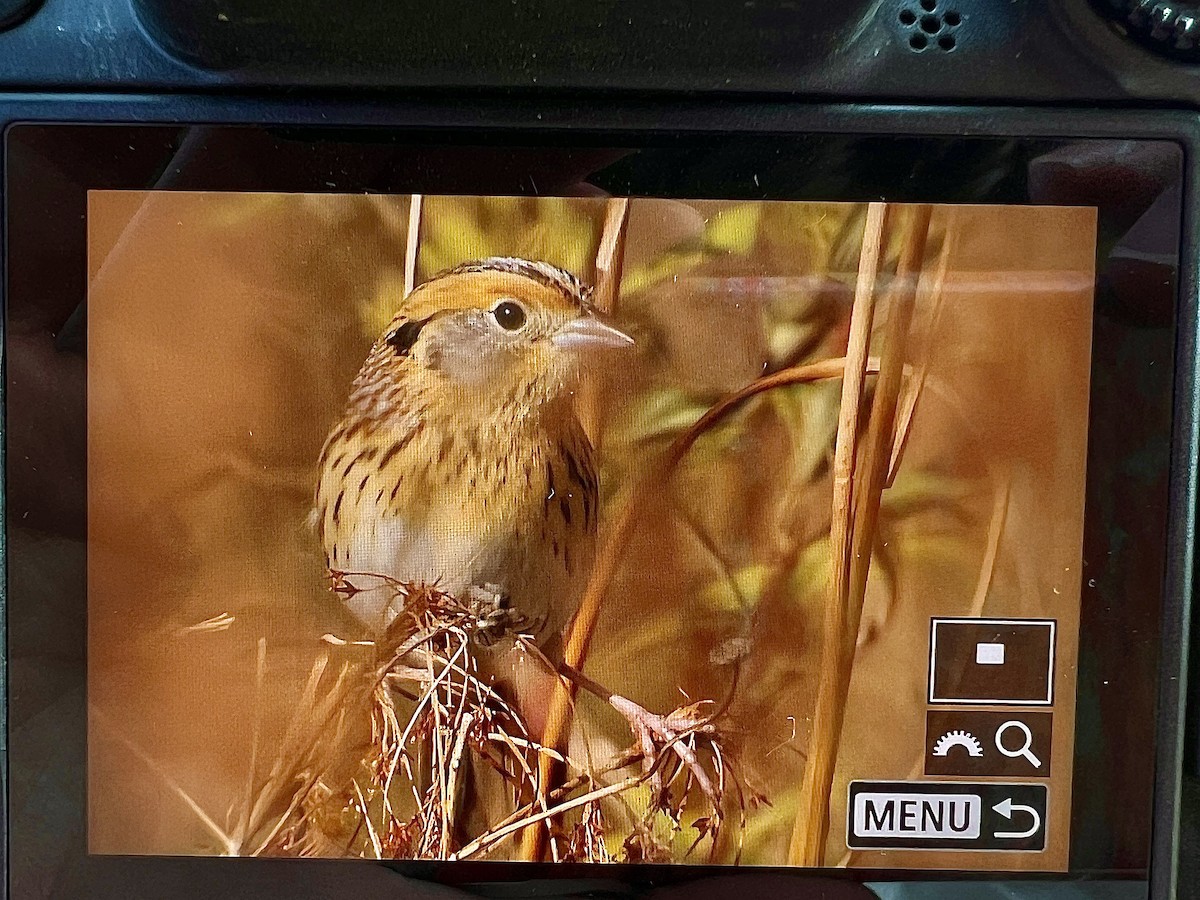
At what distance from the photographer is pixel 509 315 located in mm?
320

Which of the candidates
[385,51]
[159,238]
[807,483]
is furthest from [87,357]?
[807,483]

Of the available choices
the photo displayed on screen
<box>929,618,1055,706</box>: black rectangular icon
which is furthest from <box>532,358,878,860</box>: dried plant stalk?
<box>929,618,1055,706</box>: black rectangular icon

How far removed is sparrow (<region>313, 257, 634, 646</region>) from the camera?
0.32 meters

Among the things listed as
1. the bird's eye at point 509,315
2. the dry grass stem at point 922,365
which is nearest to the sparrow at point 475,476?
the bird's eye at point 509,315

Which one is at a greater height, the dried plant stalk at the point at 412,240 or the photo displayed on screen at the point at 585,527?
the dried plant stalk at the point at 412,240

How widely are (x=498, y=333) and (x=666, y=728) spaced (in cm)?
16

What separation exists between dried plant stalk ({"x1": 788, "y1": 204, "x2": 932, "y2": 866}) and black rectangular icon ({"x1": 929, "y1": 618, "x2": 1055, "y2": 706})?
1.3 inches

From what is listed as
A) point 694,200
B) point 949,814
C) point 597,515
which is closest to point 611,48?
point 694,200

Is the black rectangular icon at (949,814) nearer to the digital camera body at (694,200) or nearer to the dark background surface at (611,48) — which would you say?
the digital camera body at (694,200)

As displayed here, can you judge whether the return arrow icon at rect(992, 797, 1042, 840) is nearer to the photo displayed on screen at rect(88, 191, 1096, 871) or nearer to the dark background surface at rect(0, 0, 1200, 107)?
the photo displayed on screen at rect(88, 191, 1096, 871)

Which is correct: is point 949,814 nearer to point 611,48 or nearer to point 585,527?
point 585,527

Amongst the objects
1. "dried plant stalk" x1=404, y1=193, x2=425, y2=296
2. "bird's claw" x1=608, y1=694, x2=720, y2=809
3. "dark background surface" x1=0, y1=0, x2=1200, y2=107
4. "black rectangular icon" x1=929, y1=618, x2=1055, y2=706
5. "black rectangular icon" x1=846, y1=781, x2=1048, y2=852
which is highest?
"dark background surface" x1=0, y1=0, x2=1200, y2=107

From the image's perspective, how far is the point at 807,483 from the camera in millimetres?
320

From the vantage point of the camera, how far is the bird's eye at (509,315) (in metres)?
0.32
